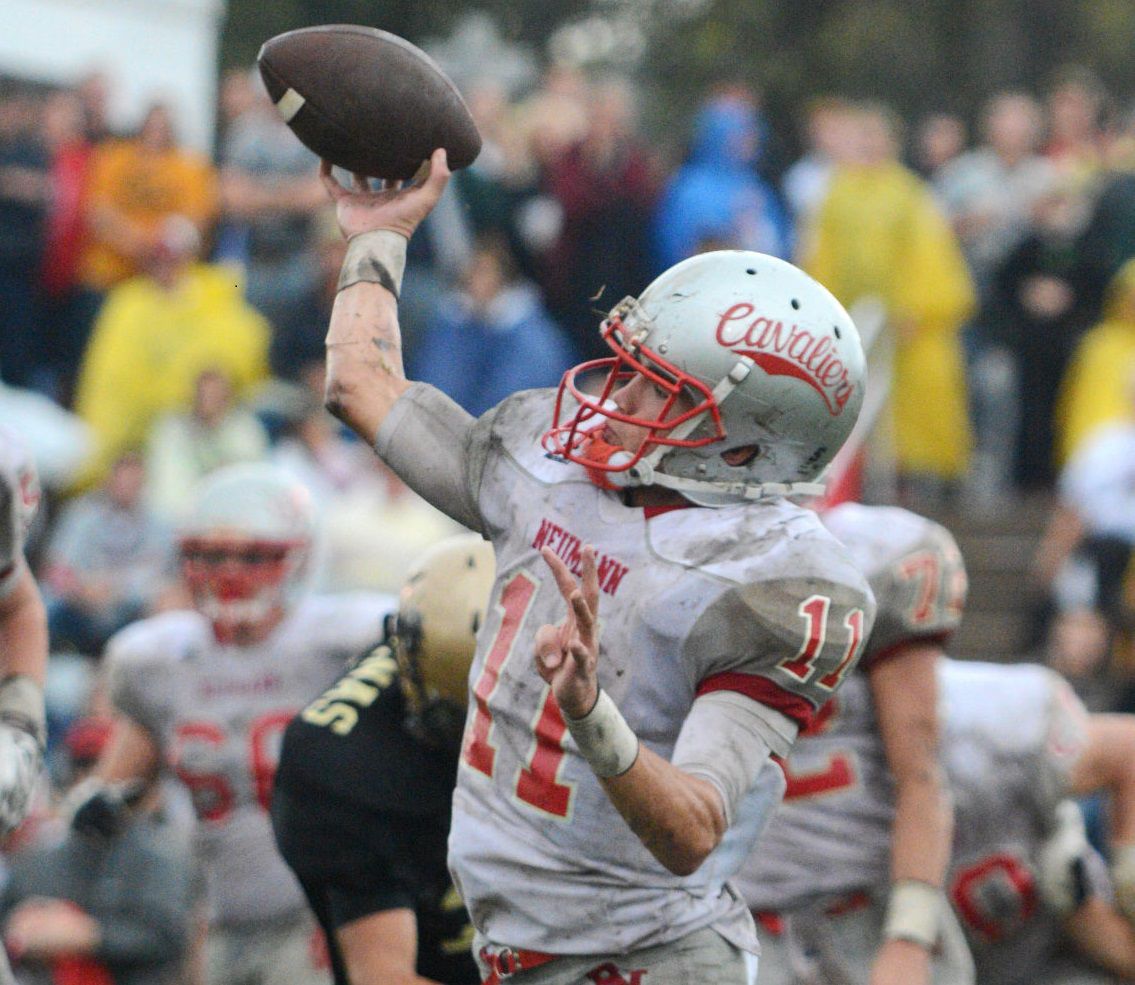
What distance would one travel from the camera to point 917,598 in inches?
178

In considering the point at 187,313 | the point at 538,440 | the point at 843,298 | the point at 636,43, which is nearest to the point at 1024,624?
the point at 843,298

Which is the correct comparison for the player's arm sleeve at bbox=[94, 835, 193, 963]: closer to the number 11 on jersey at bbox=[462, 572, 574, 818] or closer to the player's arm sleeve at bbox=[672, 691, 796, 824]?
the number 11 on jersey at bbox=[462, 572, 574, 818]

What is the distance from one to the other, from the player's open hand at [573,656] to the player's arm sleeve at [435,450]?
607mm

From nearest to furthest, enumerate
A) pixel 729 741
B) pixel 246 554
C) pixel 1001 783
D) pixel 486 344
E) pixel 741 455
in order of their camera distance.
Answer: pixel 729 741
pixel 741 455
pixel 1001 783
pixel 246 554
pixel 486 344

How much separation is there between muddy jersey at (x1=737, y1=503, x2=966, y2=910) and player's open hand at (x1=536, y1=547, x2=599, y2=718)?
5.48 feet

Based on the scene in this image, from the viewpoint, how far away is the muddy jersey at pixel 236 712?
220 inches

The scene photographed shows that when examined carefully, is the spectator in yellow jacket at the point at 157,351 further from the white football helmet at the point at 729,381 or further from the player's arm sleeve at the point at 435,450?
the white football helmet at the point at 729,381

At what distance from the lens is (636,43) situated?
20109 mm

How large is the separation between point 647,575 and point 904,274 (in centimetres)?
784

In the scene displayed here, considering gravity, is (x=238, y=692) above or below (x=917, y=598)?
below

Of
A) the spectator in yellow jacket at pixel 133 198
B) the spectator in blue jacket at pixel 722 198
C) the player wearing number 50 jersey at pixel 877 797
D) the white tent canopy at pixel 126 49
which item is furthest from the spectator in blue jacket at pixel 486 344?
the player wearing number 50 jersey at pixel 877 797

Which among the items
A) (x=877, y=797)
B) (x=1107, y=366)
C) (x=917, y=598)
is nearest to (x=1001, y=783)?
(x=877, y=797)

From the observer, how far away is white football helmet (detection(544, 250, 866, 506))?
11.1 feet

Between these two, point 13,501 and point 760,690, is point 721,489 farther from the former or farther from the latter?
point 13,501
